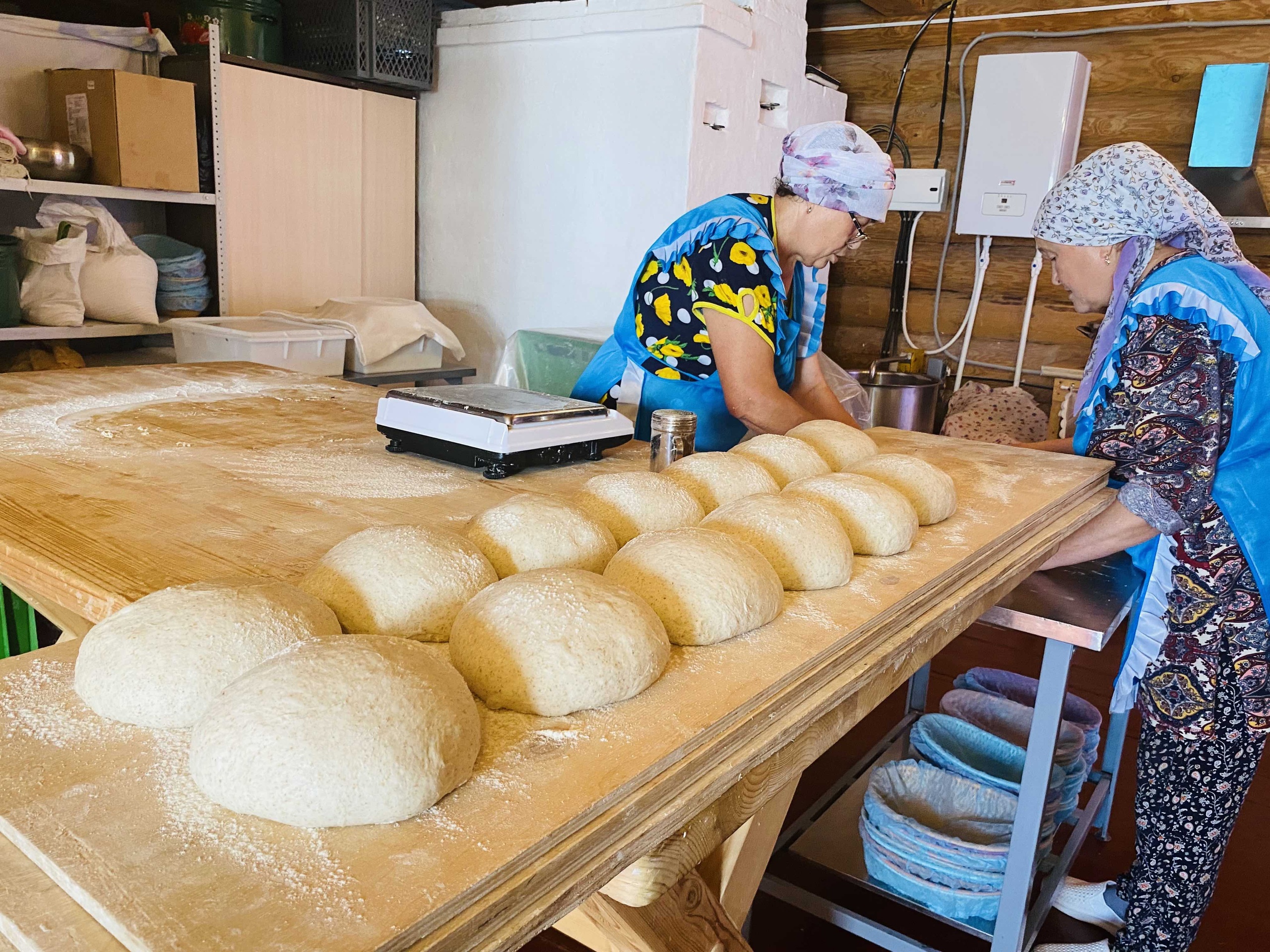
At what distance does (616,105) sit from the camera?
374 centimetres

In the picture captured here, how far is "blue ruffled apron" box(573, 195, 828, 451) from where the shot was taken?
6.81 ft

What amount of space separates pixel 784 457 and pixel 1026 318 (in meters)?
3.22

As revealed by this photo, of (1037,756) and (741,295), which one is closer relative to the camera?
(1037,756)

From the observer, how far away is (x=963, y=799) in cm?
200

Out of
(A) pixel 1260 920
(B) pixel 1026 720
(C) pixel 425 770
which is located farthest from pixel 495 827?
(A) pixel 1260 920

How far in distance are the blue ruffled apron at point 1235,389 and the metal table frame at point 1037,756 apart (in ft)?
0.39

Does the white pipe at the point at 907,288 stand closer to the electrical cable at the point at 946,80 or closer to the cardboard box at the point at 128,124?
the electrical cable at the point at 946,80

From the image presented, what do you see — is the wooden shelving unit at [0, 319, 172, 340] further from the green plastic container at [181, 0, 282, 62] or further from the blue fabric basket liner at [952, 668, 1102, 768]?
the blue fabric basket liner at [952, 668, 1102, 768]

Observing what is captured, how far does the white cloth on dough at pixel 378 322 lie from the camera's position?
11.3ft

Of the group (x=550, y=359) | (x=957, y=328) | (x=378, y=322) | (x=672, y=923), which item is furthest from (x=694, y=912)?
(x=957, y=328)

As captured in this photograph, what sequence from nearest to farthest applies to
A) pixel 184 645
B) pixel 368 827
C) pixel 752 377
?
1. pixel 368 827
2. pixel 184 645
3. pixel 752 377

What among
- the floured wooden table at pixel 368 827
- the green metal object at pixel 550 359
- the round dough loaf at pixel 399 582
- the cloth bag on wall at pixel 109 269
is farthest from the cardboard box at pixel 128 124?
the round dough loaf at pixel 399 582

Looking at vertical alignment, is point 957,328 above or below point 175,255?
below

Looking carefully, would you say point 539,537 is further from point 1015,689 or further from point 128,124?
point 128,124
